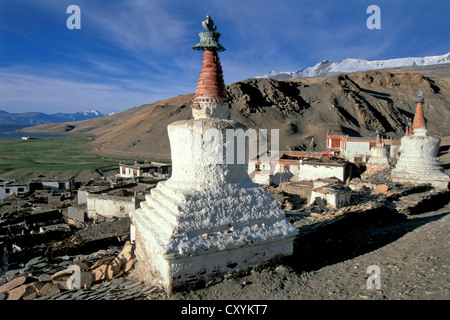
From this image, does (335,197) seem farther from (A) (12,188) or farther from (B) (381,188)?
(A) (12,188)

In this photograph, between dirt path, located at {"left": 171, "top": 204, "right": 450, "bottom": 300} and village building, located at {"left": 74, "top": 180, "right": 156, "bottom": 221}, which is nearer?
dirt path, located at {"left": 171, "top": 204, "right": 450, "bottom": 300}

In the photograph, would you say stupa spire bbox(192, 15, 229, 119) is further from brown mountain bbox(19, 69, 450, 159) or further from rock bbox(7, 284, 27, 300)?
brown mountain bbox(19, 69, 450, 159)

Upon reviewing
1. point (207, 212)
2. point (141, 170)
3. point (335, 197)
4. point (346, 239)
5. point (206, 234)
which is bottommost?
point (346, 239)

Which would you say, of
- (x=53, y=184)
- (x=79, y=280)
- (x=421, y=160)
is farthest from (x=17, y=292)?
(x=53, y=184)

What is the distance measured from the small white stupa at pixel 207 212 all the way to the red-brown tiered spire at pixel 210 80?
0.06ft

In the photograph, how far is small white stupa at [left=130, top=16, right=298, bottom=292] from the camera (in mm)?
4754

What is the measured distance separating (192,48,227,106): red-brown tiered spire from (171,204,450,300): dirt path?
3330 mm

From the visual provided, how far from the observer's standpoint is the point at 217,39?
583 centimetres

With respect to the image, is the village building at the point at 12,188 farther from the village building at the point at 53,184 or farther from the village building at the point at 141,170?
the village building at the point at 141,170

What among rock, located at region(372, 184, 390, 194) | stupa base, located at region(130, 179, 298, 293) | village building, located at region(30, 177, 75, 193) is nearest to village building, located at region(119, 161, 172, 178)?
village building, located at region(30, 177, 75, 193)

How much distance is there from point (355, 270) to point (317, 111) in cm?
5982

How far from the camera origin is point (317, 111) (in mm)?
61344

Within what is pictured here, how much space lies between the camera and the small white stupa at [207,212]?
475cm
